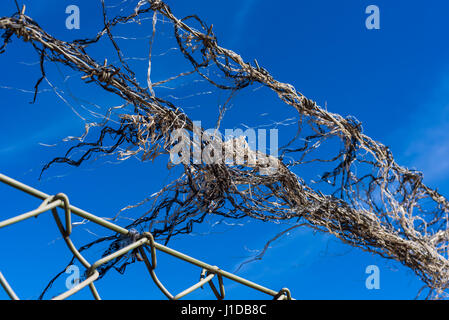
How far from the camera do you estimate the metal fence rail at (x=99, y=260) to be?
626mm

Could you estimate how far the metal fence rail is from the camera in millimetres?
626

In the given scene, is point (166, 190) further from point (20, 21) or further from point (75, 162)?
point (20, 21)

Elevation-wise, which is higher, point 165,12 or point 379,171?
point 165,12

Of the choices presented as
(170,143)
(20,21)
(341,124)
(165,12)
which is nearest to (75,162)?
(170,143)

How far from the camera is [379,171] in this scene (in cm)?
247

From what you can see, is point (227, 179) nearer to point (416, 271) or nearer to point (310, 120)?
point (310, 120)

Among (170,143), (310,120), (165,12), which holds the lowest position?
(170,143)

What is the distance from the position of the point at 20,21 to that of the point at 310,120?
132 cm

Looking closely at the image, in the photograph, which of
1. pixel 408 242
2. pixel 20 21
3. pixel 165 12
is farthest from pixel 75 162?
pixel 408 242

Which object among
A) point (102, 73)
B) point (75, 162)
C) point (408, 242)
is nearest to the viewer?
point (102, 73)

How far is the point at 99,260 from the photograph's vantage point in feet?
2.32
